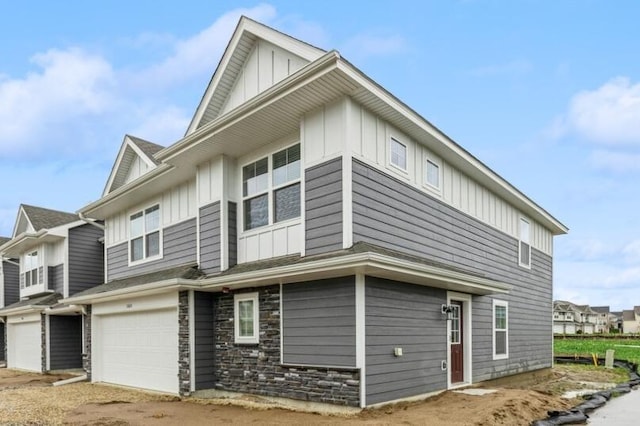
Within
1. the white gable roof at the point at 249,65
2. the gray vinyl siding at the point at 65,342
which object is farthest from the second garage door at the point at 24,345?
the white gable roof at the point at 249,65

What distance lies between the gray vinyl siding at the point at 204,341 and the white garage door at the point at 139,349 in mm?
904

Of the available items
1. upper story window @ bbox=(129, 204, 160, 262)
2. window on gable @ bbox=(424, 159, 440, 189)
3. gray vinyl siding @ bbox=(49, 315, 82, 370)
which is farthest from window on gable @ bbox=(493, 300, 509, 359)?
gray vinyl siding @ bbox=(49, 315, 82, 370)

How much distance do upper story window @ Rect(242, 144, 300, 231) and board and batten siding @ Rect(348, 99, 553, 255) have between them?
1.60m

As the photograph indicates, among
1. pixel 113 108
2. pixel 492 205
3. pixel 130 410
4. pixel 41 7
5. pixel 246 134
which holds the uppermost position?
pixel 113 108

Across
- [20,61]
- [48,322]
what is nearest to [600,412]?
[20,61]

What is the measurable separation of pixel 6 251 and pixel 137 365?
14.3 metres

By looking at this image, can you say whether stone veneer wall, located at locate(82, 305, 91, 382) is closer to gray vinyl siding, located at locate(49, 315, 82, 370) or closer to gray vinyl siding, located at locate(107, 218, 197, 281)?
gray vinyl siding, located at locate(107, 218, 197, 281)

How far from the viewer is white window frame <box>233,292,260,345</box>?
10.8m

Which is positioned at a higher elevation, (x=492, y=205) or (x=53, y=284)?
(x=492, y=205)

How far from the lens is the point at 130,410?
417 inches

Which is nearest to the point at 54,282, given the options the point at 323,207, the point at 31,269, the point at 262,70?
the point at 31,269

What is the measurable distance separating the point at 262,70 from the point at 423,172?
404 cm

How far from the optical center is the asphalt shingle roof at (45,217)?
881 inches

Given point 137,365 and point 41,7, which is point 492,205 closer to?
point 137,365
